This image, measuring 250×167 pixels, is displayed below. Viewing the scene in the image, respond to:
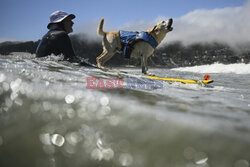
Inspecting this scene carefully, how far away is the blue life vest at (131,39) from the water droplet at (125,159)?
295 cm

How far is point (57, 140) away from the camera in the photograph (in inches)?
13.4

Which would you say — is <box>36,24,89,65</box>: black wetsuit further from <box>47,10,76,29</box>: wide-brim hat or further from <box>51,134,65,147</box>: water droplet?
<box>51,134,65,147</box>: water droplet

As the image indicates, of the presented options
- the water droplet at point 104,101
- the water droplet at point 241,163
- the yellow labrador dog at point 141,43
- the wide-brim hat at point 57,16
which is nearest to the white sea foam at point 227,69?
the yellow labrador dog at point 141,43

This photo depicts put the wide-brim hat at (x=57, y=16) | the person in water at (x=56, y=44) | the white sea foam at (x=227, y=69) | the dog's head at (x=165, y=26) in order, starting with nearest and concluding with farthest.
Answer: the person in water at (x=56, y=44) < the wide-brim hat at (x=57, y=16) < the dog's head at (x=165, y=26) < the white sea foam at (x=227, y=69)

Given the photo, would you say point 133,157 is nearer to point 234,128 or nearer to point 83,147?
point 83,147

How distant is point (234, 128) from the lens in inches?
14.8

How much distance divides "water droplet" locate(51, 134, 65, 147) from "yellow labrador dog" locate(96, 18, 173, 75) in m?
2.68

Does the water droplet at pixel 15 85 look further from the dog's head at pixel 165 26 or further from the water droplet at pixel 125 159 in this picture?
the dog's head at pixel 165 26

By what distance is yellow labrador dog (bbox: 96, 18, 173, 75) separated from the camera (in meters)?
3.07

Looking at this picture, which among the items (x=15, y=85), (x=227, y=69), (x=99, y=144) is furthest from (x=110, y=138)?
(x=227, y=69)

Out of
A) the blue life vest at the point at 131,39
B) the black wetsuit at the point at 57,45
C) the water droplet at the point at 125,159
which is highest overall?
the blue life vest at the point at 131,39

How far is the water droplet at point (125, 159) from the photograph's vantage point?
0.29 metres

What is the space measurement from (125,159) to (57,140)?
15 cm

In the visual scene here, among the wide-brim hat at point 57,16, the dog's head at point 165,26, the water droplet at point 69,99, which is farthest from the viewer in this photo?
the dog's head at point 165,26
